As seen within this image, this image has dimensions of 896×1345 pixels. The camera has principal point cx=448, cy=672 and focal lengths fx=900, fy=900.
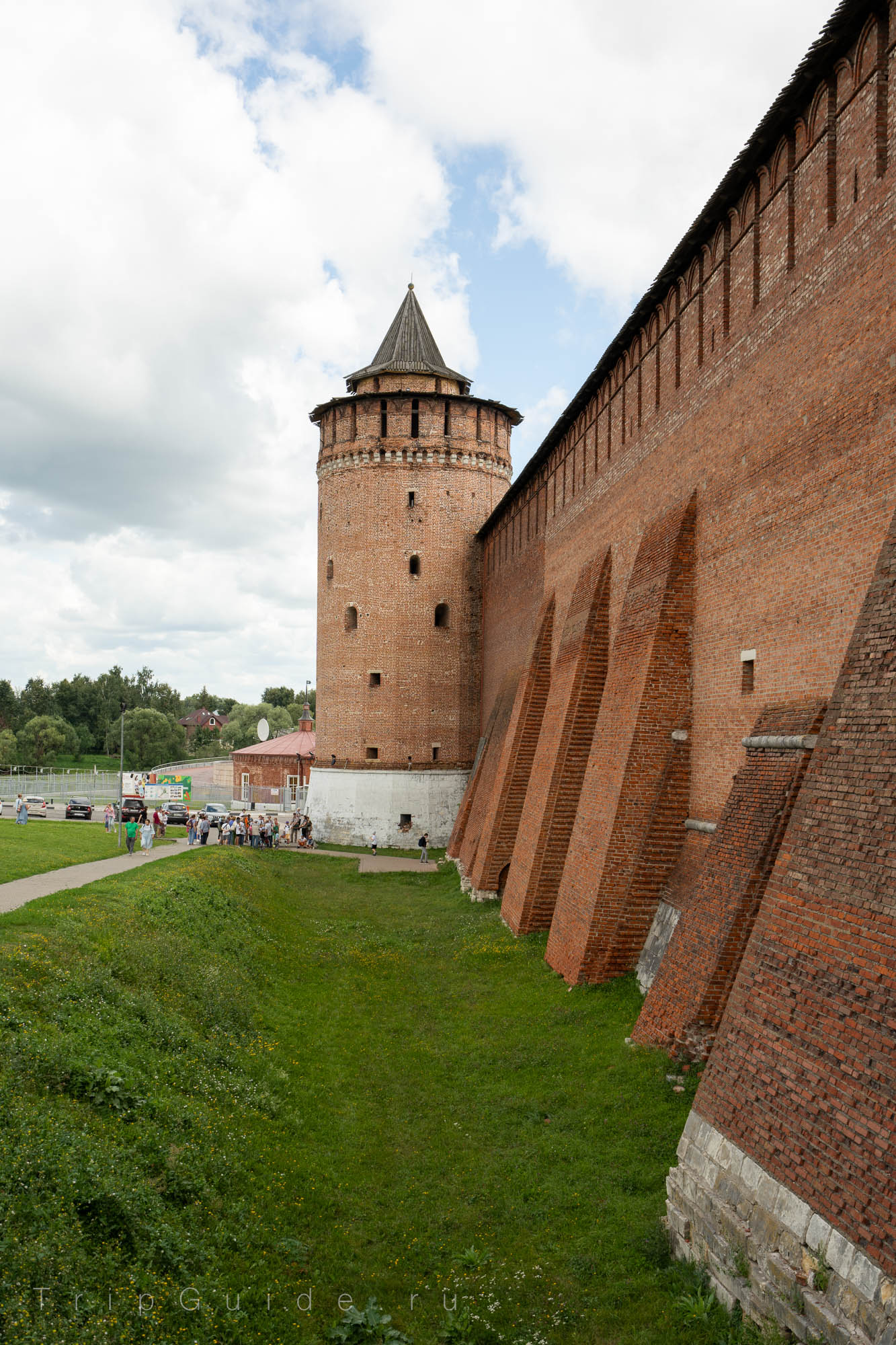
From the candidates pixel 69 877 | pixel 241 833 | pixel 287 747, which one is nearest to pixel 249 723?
pixel 287 747

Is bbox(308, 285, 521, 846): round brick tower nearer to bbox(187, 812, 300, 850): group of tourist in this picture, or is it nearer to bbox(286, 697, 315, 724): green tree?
bbox(187, 812, 300, 850): group of tourist

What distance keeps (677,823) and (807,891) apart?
18.1ft

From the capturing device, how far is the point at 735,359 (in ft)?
35.4

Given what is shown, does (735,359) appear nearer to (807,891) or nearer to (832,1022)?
(807,891)

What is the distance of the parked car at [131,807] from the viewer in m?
26.7

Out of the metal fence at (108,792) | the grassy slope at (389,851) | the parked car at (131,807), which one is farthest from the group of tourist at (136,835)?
the metal fence at (108,792)

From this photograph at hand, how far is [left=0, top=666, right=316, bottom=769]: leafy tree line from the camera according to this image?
7962 cm

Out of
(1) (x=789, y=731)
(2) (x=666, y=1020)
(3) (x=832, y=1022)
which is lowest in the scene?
(2) (x=666, y=1020)

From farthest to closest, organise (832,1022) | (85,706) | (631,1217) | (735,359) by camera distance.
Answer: (85,706), (735,359), (631,1217), (832,1022)

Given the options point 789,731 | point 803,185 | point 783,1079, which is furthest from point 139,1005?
point 803,185

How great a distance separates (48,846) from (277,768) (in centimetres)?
2234

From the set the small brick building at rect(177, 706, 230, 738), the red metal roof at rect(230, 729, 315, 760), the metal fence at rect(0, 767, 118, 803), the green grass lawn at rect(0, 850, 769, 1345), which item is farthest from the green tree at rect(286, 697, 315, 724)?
the green grass lawn at rect(0, 850, 769, 1345)

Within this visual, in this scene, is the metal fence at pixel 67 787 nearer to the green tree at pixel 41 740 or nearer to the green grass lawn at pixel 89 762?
the green tree at pixel 41 740

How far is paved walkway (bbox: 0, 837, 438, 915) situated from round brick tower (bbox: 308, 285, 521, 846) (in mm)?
2483
